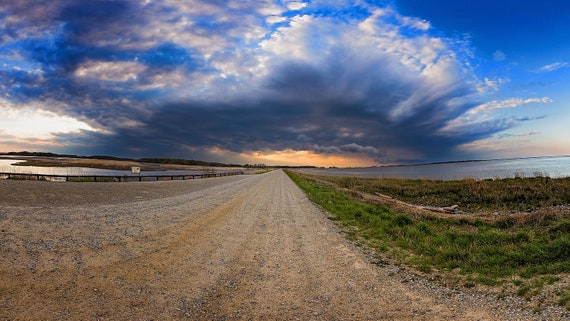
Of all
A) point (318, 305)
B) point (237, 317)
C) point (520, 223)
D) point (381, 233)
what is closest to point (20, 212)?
point (237, 317)

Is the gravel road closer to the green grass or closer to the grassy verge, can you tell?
the grassy verge

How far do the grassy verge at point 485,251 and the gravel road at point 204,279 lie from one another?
0.93 m

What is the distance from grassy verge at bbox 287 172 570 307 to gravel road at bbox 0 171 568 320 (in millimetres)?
926

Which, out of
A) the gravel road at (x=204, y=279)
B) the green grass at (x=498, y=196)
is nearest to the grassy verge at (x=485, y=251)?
the gravel road at (x=204, y=279)

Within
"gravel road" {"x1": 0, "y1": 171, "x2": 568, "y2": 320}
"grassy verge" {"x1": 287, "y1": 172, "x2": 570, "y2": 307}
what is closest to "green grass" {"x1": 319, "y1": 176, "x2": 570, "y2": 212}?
"grassy verge" {"x1": 287, "y1": 172, "x2": 570, "y2": 307}

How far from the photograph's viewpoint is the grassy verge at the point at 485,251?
6375mm

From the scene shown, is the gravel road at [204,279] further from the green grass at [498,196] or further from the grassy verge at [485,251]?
the green grass at [498,196]

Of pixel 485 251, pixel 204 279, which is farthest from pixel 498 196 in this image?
pixel 204 279

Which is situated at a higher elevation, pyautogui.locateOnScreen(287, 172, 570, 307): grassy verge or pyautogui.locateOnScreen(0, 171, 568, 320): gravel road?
pyautogui.locateOnScreen(287, 172, 570, 307): grassy verge

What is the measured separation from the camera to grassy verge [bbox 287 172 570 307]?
20.9ft

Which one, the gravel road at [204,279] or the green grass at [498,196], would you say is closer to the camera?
the gravel road at [204,279]

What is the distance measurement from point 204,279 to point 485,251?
7801 mm

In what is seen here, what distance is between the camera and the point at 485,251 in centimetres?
815

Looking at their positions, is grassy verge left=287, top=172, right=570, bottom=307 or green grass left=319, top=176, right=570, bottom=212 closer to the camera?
grassy verge left=287, top=172, right=570, bottom=307
